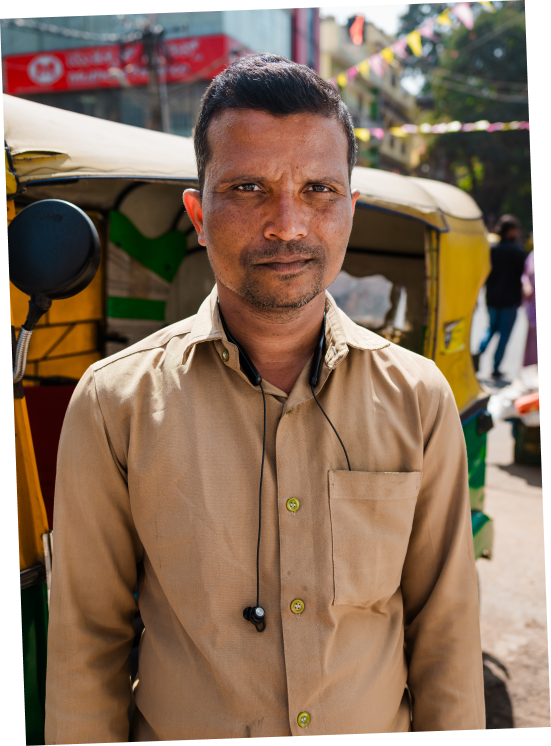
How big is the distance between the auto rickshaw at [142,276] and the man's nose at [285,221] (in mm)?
792

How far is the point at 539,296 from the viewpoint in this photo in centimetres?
171

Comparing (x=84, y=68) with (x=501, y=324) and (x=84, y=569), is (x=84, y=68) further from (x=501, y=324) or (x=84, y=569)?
(x=84, y=569)

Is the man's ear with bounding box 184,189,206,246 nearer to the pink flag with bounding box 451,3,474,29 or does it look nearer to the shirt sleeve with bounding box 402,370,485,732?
the shirt sleeve with bounding box 402,370,485,732

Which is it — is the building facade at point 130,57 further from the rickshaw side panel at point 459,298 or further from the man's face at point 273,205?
the man's face at point 273,205

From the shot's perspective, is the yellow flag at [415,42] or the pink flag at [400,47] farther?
the pink flag at [400,47]

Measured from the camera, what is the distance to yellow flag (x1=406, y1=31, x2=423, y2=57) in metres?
9.33

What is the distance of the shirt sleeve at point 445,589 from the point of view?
1392 millimetres

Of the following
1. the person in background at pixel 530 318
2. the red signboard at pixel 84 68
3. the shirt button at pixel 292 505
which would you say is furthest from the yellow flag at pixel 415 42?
the red signboard at pixel 84 68

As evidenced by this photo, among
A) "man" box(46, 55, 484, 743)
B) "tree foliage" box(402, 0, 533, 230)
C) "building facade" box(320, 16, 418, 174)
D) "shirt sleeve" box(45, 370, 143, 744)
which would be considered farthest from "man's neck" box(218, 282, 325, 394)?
"tree foliage" box(402, 0, 533, 230)

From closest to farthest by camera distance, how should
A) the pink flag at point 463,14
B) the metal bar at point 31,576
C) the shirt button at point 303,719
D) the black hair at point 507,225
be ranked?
the shirt button at point 303,719, the metal bar at point 31,576, the black hair at point 507,225, the pink flag at point 463,14

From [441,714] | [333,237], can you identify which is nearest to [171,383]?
[333,237]

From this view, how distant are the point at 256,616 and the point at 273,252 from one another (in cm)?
76

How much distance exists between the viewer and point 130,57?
74.3ft

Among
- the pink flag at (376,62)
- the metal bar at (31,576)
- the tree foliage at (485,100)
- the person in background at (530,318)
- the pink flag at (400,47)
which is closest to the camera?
the metal bar at (31,576)
